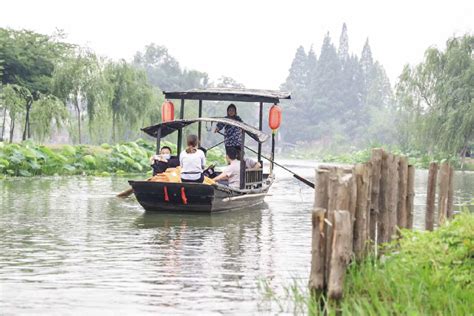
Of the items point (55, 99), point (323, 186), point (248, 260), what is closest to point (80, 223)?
point (248, 260)

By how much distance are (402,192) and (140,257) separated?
3.27 m

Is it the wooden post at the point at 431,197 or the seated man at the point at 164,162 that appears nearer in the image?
the wooden post at the point at 431,197

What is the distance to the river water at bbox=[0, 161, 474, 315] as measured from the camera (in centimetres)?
895

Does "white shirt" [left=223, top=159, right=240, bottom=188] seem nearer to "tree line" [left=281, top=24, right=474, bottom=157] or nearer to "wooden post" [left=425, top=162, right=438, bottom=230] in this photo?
"wooden post" [left=425, top=162, right=438, bottom=230]

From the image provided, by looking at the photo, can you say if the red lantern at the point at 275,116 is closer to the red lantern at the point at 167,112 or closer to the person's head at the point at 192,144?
the red lantern at the point at 167,112

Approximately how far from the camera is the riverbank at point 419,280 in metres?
7.59

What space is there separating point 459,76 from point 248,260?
30559 mm

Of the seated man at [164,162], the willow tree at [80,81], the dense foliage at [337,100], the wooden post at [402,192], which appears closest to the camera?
the wooden post at [402,192]

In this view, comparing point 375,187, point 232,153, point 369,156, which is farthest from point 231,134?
point 369,156

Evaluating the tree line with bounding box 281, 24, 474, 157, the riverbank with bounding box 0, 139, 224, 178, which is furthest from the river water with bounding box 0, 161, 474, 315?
the tree line with bounding box 281, 24, 474, 157

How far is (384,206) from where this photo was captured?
10.5 m

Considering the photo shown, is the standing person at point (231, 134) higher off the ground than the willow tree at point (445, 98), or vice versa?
the willow tree at point (445, 98)

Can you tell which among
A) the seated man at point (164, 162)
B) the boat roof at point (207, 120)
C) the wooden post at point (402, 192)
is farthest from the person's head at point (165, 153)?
the wooden post at point (402, 192)

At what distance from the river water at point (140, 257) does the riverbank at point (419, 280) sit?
0.68 metres
